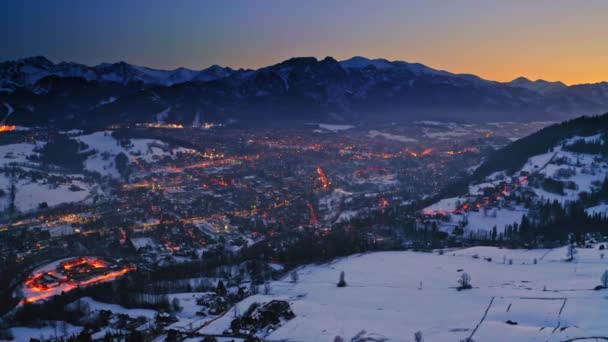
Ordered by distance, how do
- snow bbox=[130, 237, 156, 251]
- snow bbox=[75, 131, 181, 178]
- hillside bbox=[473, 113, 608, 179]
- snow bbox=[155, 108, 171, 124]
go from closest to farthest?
snow bbox=[130, 237, 156, 251], hillside bbox=[473, 113, 608, 179], snow bbox=[75, 131, 181, 178], snow bbox=[155, 108, 171, 124]

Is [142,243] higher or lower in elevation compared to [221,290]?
higher

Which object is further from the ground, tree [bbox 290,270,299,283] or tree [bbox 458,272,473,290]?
tree [bbox 458,272,473,290]

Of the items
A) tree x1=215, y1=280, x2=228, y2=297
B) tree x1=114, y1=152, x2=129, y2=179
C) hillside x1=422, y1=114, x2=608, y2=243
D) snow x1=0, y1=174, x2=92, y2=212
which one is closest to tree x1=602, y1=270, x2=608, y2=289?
hillside x1=422, y1=114, x2=608, y2=243

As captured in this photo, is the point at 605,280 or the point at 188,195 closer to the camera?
the point at 605,280

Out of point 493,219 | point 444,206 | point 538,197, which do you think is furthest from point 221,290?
point 538,197

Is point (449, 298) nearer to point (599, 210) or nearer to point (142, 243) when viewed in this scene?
point (142, 243)

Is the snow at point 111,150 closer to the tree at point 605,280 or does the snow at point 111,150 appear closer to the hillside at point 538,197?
the hillside at point 538,197

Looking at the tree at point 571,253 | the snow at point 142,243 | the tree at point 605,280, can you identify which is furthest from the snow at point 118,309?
the tree at point 571,253

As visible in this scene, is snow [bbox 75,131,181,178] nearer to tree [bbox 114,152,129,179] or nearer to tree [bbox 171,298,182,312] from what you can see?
tree [bbox 114,152,129,179]
